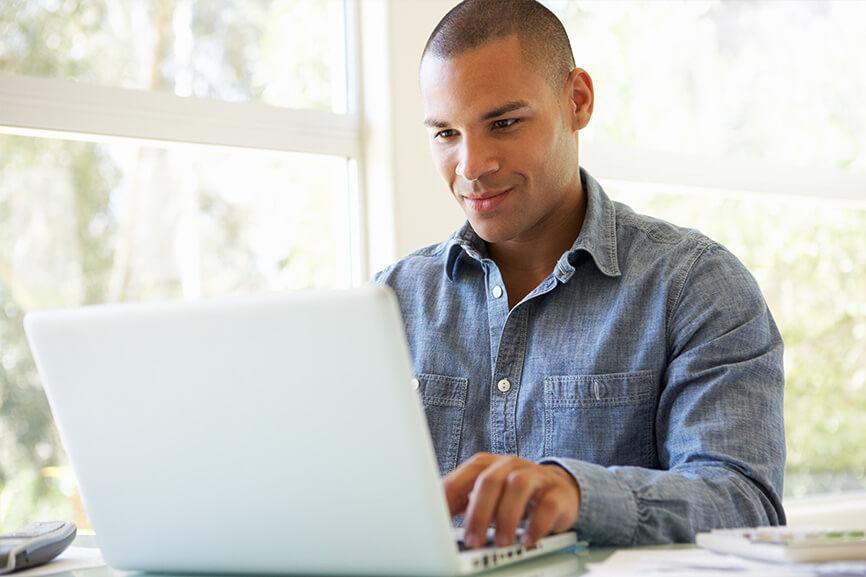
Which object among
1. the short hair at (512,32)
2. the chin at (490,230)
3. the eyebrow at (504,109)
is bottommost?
the chin at (490,230)

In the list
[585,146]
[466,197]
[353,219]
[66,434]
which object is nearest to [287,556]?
[66,434]

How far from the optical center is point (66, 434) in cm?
104

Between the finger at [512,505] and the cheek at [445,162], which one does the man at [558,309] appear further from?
the finger at [512,505]

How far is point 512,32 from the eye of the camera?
5.53 feet

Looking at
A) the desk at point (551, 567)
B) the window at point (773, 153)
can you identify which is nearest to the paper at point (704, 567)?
the desk at point (551, 567)

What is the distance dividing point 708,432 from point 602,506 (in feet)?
0.95

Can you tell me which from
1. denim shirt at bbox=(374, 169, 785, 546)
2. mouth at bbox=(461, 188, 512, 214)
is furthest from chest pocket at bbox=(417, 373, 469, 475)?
mouth at bbox=(461, 188, 512, 214)

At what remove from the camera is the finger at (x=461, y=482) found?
1.00 metres

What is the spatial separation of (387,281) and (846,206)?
2.13 meters

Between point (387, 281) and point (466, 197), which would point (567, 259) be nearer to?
point (466, 197)

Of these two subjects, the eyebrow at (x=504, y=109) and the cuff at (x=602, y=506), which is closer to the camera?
the cuff at (x=602, y=506)

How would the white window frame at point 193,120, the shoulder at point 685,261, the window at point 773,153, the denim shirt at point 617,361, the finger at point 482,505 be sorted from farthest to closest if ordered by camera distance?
the window at point 773,153 < the white window frame at point 193,120 < the shoulder at point 685,261 < the denim shirt at point 617,361 < the finger at point 482,505

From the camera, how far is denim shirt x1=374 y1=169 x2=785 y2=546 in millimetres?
1332

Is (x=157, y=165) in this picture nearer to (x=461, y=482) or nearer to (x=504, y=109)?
(x=504, y=109)
